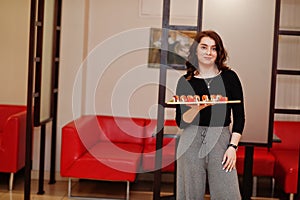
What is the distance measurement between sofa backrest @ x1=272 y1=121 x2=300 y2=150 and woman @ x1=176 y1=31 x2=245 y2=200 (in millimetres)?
2112

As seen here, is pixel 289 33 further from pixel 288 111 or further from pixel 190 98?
pixel 190 98

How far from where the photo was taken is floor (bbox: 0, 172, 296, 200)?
215 inches

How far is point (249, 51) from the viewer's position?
439cm

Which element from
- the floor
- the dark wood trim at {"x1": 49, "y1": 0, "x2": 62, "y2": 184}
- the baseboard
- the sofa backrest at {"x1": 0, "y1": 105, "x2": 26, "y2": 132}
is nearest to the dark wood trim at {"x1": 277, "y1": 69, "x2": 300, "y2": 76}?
the floor

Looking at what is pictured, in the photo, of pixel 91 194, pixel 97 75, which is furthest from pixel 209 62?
pixel 97 75

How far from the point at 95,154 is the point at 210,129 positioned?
220 cm

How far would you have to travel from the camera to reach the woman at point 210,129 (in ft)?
11.0

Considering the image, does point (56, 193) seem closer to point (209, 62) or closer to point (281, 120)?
point (281, 120)

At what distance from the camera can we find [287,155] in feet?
18.4

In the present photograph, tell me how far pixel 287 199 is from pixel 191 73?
2.66 meters

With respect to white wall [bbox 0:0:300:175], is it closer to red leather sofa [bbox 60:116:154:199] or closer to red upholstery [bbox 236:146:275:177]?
red leather sofa [bbox 60:116:154:199]

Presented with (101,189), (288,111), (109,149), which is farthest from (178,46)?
(101,189)

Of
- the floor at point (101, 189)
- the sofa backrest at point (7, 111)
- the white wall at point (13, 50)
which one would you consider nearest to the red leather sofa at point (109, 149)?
the floor at point (101, 189)

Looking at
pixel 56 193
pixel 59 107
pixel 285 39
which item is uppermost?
pixel 285 39
